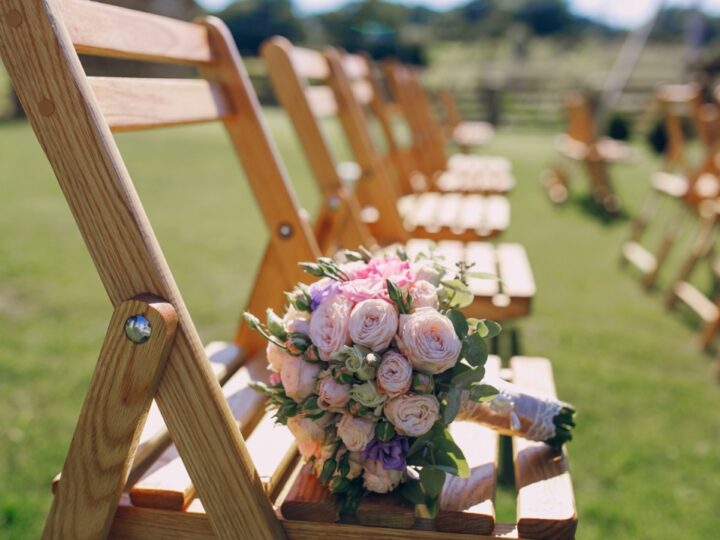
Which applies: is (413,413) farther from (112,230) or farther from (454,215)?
(454,215)

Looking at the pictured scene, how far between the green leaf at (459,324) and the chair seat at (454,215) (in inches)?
65.3

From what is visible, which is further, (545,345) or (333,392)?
(545,345)

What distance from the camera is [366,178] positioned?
2.96 meters

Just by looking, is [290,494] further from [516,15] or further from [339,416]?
[516,15]

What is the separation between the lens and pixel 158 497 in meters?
1.13

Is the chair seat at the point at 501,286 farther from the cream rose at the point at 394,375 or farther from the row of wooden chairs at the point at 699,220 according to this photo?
the row of wooden chairs at the point at 699,220

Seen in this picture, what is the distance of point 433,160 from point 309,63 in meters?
2.46

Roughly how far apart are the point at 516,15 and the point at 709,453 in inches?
1647

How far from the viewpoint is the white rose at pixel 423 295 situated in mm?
1126

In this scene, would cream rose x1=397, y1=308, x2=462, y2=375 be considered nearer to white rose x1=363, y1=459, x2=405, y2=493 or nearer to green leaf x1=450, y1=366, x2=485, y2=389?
green leaf x1=450, y1=366, x2=485, y2=389

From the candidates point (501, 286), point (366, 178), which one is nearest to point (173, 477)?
point (501, 286)

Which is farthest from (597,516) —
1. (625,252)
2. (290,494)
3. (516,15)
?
(516,15)

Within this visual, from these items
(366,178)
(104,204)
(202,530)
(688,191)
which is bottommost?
(688,191)

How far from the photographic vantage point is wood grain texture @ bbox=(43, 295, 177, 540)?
3.20ft
